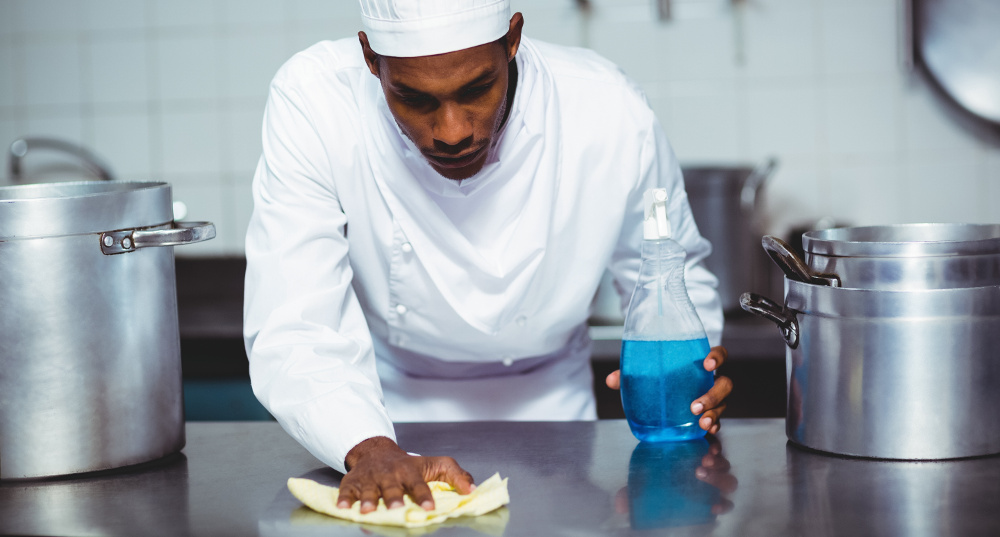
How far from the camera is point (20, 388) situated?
0.99 m

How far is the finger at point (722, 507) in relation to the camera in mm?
850

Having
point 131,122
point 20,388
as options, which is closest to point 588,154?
point 20,388

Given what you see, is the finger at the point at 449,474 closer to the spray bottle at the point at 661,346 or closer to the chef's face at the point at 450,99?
the spray bottle at the point at 661,346

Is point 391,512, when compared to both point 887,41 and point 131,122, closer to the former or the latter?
point 887,41

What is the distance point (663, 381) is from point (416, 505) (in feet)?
1.01

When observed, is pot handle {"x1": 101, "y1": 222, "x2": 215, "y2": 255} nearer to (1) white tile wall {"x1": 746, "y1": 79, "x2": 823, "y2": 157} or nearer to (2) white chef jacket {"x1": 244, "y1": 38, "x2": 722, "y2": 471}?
(2) white chef jacket {"x1": 244, "y1": 38, "x2": 722, "y2": 471}

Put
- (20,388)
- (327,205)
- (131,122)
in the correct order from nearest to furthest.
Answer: (20,388)
(327,205)
(131,122)

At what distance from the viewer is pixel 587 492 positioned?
0.92 m

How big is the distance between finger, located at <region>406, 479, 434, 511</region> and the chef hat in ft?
1.49

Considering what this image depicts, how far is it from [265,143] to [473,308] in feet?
1.12

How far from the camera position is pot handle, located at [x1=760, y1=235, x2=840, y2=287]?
0.99m

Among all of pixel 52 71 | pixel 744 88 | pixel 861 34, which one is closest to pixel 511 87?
pixel 744 88

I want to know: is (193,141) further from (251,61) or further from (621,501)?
(621,501)

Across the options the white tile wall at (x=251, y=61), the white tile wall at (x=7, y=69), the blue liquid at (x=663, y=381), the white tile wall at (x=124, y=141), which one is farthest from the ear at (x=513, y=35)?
the white tile wall at (x=7, y=69)
